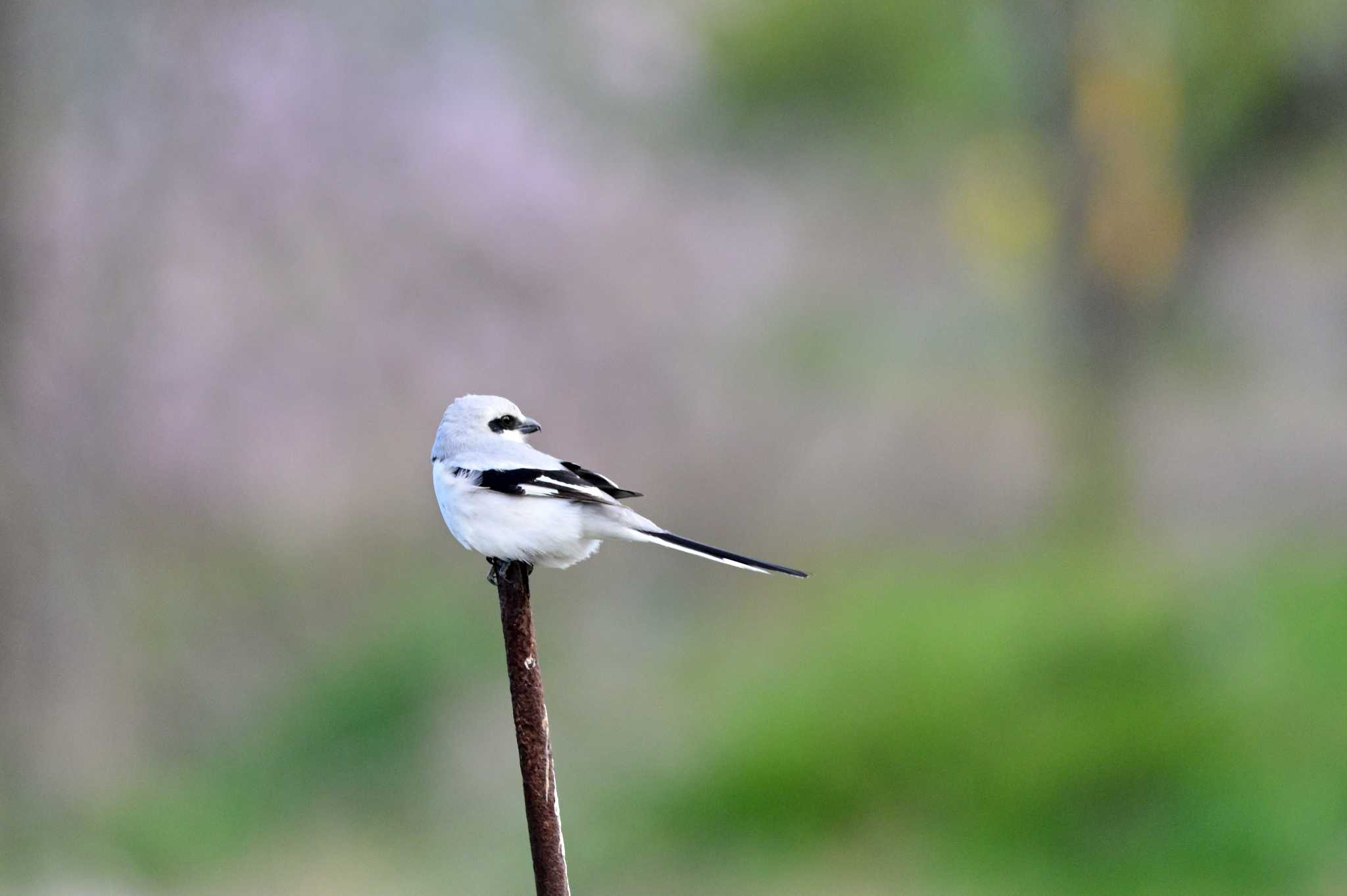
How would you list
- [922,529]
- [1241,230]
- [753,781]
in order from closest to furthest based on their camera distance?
[753,781]
[1241,230]
[922,529]

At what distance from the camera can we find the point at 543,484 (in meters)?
2.07

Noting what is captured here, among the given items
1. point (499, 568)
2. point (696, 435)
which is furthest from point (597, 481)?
point (696, 435)

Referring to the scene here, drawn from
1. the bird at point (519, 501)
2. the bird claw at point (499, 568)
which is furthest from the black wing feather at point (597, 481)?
the bird claw at point (499, 568)

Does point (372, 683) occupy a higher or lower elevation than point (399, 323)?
lower

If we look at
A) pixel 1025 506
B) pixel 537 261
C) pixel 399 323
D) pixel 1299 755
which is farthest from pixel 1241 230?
pixel 399 323

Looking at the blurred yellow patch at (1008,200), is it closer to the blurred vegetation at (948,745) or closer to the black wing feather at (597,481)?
the blurred vegetation at (948,745)

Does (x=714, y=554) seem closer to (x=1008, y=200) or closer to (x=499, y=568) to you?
(x=499, y=568)

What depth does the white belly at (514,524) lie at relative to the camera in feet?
6.56

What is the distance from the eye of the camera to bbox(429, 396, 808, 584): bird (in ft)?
6.58

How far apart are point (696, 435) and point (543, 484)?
23.2 ft

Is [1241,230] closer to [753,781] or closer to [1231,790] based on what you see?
[1231,790]

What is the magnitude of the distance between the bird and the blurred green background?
345 cm

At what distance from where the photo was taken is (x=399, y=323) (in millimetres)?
8602

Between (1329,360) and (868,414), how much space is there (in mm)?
4032
